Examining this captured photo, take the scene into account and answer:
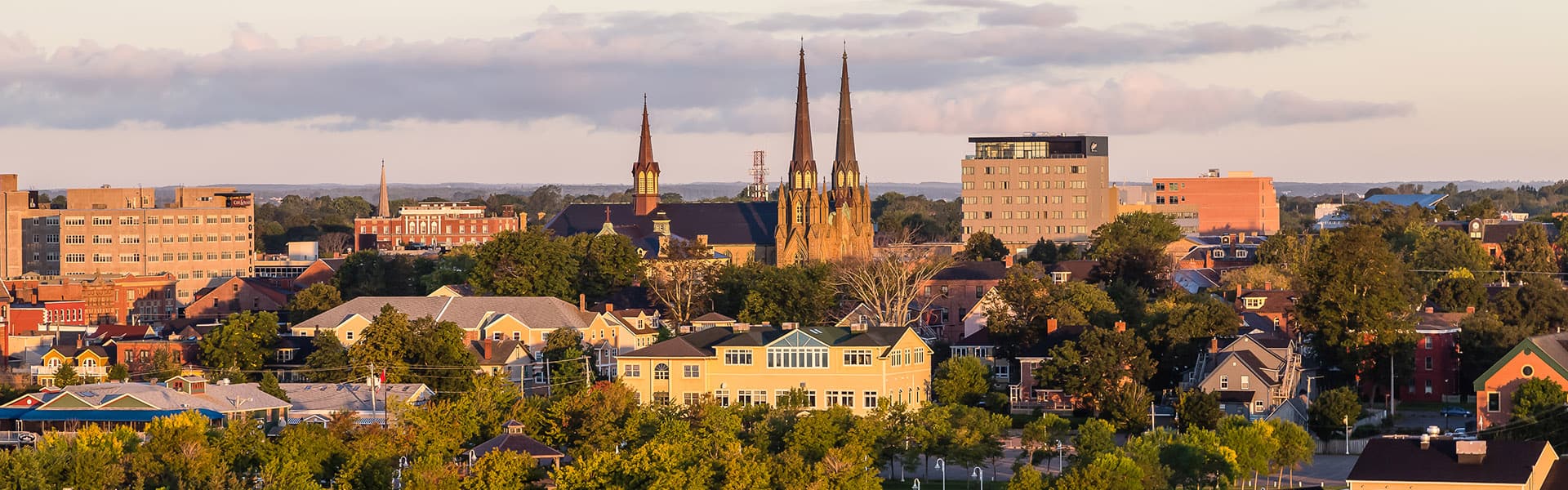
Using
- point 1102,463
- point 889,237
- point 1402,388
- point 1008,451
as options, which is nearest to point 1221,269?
point 889,237

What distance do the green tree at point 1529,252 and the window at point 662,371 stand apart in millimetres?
65707

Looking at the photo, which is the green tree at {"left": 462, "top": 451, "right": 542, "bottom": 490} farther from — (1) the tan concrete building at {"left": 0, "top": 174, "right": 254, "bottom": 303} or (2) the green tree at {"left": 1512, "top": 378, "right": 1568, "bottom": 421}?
(1) the tan concrete building at {"left": 0, "top": 174, "right": 254, "bottom": 303}

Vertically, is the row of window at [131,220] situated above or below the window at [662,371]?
above

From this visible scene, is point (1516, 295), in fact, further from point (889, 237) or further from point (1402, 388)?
point (889, 237)

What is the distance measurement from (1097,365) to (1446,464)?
2511 centimetres

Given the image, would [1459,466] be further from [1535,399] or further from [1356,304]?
[1356,304]

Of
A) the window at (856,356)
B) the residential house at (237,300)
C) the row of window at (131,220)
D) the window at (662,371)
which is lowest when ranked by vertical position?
the window at (662,371)

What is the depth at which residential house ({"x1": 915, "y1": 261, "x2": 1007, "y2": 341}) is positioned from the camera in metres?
128

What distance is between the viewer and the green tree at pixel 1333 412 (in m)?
86.8

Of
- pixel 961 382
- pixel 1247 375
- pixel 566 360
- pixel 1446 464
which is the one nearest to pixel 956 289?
pixel 961 382

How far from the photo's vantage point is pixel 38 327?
404 feet

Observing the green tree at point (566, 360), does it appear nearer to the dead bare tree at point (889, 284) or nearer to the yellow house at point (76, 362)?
the dead bare tree at point (889, 284)

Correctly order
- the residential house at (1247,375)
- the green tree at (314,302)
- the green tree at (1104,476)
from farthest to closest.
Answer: the green tree at (314,302) → the residential house at (1247,375) → the green tree at (1104,476)

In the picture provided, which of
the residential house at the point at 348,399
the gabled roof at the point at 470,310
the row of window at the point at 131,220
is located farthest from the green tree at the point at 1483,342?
the row of window at the point at 131,220
